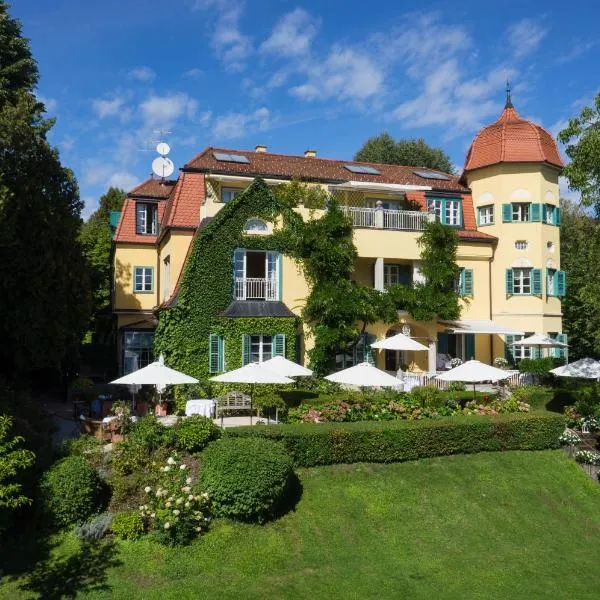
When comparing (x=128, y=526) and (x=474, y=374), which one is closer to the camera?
(x=128, y=526)

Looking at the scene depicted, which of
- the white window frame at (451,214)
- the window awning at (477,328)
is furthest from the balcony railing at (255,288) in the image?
the white window frame at (451,214)

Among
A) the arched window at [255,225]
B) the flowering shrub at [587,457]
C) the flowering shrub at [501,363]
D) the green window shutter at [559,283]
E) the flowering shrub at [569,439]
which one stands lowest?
the flowering shrub at [587,457]

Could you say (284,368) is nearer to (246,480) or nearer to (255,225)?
(246,480)

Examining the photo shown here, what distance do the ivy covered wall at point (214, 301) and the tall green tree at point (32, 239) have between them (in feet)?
14.5

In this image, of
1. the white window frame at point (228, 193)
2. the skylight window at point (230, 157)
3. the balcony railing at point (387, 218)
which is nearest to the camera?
the white window frame at point (228, 193)

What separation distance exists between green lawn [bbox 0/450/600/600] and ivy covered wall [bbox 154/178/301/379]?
30.4 feet

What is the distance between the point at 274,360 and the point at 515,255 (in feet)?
54.5

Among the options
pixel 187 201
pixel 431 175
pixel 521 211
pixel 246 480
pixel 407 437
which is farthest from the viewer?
pixel 431 175

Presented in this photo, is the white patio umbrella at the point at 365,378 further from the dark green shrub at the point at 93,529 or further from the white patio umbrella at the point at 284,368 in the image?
the dark green shrub at the point at 93,529

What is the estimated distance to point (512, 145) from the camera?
32469 millimetres

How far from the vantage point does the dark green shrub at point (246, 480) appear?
46.4 feet

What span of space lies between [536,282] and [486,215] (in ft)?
14.5

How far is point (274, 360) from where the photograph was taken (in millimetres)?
21766

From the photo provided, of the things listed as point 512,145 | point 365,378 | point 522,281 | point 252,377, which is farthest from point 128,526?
point 512,145
